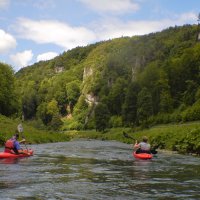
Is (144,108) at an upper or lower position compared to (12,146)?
upper

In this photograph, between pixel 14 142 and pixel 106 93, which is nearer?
pixel 14 142

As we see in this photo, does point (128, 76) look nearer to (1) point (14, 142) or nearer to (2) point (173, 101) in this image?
(2) point (173, 101)

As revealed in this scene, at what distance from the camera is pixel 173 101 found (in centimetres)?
11062

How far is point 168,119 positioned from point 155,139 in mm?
35507

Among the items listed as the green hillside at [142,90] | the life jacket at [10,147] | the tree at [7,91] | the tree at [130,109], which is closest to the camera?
the life jacket at [10,147]

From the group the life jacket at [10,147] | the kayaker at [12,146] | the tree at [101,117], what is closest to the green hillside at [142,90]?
the tree at [101,117]

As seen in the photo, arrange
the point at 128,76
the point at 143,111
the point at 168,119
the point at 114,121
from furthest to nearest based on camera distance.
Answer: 1. the point at 128,76
2. the point at 114,121
3. the point at 143,111
4. the point at 168,119

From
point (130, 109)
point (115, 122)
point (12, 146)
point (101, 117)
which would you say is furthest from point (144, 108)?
point (12, 146)

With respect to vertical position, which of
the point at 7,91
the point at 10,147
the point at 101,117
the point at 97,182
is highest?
the point at 7,91

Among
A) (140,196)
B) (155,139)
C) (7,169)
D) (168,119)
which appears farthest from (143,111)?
(140,196)

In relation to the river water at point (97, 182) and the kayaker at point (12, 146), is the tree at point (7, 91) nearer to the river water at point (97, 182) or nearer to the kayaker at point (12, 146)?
the kayaker at point (12, 146)

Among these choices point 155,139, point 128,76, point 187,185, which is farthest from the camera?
point 128,76

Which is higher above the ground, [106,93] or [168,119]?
[106,93]

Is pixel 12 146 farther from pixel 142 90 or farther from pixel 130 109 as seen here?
pixel 130 109
